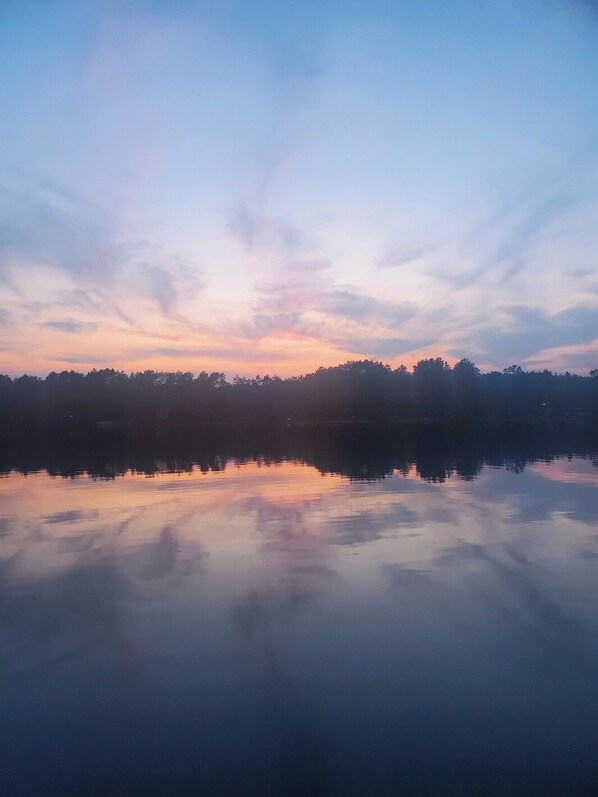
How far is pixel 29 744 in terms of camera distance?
6.00 meters

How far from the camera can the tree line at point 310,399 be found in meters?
127

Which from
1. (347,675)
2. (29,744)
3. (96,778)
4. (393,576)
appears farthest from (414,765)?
(393,576)

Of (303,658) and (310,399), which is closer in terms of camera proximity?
(303,658)

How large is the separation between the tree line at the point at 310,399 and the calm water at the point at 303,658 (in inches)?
4278

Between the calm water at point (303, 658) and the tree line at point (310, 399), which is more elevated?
the tree line at point (310, 399)

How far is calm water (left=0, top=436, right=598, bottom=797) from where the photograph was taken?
557 cm

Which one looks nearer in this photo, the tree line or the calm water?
the calm water

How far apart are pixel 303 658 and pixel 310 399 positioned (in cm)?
13039

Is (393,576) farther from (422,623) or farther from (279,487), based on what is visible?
(279,487)

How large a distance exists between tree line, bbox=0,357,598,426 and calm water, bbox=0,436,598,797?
357ft

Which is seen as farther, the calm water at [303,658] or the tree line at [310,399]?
the tree line at [310,399]

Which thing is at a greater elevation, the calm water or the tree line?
the tree line

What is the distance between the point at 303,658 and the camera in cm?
754

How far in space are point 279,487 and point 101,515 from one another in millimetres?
7099
